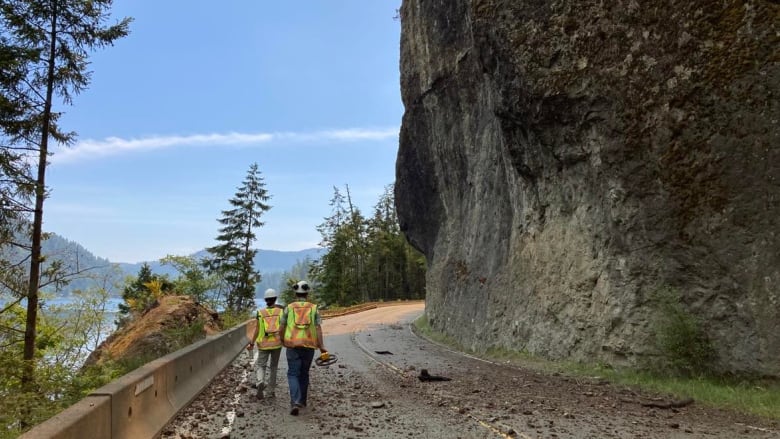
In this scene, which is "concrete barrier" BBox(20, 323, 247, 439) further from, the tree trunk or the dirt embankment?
the tree trunk

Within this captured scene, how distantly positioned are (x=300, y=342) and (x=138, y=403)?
2.94 meters

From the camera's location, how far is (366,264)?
7925 centimetres

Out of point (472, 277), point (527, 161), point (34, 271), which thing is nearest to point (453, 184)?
point (472, 277)

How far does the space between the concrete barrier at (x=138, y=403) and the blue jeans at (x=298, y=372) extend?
5.79ft

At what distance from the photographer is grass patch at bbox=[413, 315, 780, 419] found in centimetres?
933

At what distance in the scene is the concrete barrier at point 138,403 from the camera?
4.68 meters

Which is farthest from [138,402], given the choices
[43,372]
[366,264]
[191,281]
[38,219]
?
[366,264]

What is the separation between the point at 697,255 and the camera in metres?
11.8

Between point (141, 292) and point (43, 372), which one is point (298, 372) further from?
point (141, 292)

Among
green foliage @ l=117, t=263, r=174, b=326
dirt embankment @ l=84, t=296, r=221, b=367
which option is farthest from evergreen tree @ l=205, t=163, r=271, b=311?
dirt embankment @ l=84, t=296, r=221, b=367

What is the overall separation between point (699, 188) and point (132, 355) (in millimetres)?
13823

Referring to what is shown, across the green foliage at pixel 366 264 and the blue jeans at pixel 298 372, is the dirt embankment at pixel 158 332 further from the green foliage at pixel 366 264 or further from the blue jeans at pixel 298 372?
the green foliage at pixel 366 264

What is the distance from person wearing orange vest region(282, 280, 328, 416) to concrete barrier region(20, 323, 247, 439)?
5.93 feet

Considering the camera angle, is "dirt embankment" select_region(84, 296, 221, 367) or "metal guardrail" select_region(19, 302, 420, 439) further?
"dirt embankment" select_region(84, 296, 221, 367)
